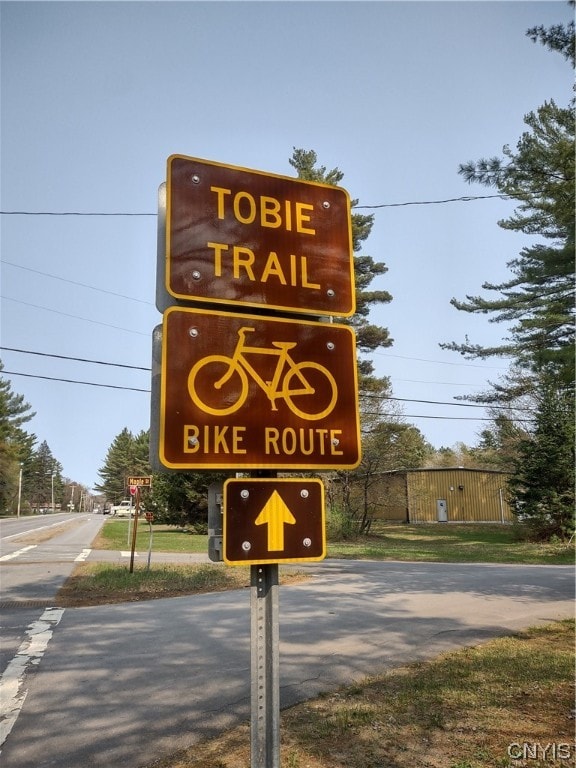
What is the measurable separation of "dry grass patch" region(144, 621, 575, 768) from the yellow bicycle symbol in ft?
8.76

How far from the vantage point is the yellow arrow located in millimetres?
2015

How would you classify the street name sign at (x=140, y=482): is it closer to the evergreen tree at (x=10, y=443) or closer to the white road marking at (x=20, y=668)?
the white road marking at (x=20, y=668)

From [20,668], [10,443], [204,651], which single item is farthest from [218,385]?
[10,443]

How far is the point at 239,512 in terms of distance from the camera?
1.99 meters

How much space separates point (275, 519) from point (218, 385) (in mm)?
511

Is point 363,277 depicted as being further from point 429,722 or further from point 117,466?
point 117,466

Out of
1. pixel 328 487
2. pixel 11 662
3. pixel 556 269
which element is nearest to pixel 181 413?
pixel 11 662

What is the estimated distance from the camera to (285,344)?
2.17 meters

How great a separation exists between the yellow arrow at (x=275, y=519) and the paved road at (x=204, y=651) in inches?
109

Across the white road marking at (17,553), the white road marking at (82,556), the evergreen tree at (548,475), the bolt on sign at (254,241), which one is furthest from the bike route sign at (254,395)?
the evergreen tree at (548,475)

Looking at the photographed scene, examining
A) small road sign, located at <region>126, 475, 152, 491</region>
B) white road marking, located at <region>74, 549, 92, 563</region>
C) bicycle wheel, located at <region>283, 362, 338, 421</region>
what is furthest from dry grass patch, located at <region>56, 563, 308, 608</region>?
bicycle wheel, located at <region>283, 362, 338, 421</region>

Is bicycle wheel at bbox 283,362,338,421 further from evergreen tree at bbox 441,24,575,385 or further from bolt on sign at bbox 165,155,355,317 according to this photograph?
evergreen tree at bbox 441,24,575,385

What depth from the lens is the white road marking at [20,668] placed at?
15.4 ft

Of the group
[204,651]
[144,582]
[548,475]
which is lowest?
[144,582]
